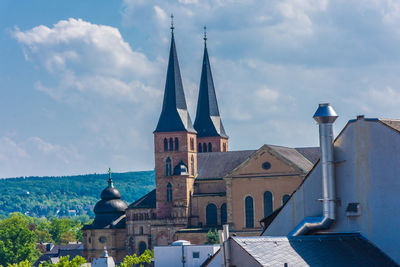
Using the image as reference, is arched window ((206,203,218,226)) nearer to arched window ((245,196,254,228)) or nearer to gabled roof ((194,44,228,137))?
arched window ((245,196,254,228))

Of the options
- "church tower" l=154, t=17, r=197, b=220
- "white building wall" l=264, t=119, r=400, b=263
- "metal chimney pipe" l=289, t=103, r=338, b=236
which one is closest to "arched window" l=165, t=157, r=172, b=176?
"church tower" l=154, t=17, r=197, b=220

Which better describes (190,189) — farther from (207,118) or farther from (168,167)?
(207,118)

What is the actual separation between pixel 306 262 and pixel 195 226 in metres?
100

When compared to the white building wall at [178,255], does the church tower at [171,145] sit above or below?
above

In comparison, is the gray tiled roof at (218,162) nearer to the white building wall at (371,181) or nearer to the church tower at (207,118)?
the church tower at (207,118)

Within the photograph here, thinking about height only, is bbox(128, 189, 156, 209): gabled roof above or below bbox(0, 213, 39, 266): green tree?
above

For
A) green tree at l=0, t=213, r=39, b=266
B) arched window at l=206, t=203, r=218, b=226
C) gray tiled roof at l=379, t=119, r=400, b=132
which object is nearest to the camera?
gray tiled roof at l=379, t=119, r=400, b=132

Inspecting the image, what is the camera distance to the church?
11662 centimetres

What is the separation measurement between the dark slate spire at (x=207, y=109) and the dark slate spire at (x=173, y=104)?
29.9 ft

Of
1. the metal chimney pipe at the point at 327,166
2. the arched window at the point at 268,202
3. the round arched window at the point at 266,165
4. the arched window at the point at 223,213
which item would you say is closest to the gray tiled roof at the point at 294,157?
the round arched window at the point at 266,165

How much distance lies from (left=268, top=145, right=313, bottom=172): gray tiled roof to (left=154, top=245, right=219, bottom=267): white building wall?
2783 centimetres

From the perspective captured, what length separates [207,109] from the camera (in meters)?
136

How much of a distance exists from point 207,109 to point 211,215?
18.1 meters

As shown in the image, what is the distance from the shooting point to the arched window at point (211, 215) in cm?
12369
